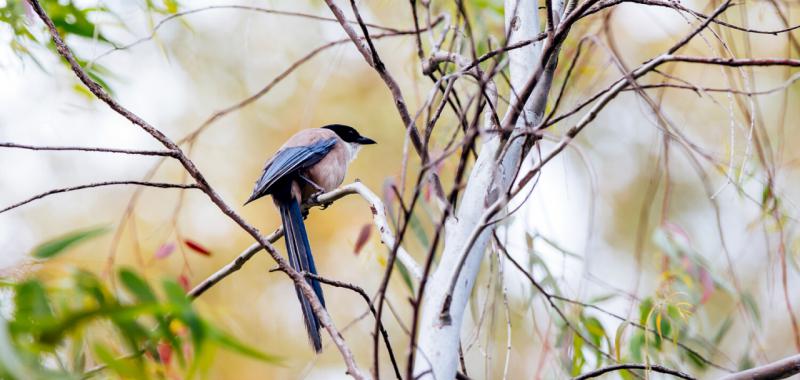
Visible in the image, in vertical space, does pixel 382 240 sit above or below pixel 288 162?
below

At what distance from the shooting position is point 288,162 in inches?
130

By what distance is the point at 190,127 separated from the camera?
18.7ft

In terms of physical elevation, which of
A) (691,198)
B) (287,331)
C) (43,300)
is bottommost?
(43,300)

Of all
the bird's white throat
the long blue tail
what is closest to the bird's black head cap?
the bird's white throat

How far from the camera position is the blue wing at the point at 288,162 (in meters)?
3.14

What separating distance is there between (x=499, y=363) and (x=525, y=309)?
9.23ft

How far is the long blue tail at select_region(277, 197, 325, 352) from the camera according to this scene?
213cm

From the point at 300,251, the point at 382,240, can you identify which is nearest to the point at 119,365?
the point at 382,240

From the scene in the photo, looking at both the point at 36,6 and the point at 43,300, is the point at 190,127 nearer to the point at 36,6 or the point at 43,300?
the point at 36,6

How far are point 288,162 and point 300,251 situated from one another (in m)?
0.74

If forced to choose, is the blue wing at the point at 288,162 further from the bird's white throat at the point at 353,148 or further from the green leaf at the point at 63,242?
the green leaf at the point at 63,242

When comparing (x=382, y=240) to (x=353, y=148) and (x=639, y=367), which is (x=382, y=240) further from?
(x=353, y=148)

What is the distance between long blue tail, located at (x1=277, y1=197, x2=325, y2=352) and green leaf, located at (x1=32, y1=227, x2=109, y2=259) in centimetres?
87

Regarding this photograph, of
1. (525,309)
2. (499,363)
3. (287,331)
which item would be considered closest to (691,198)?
(499,363)
